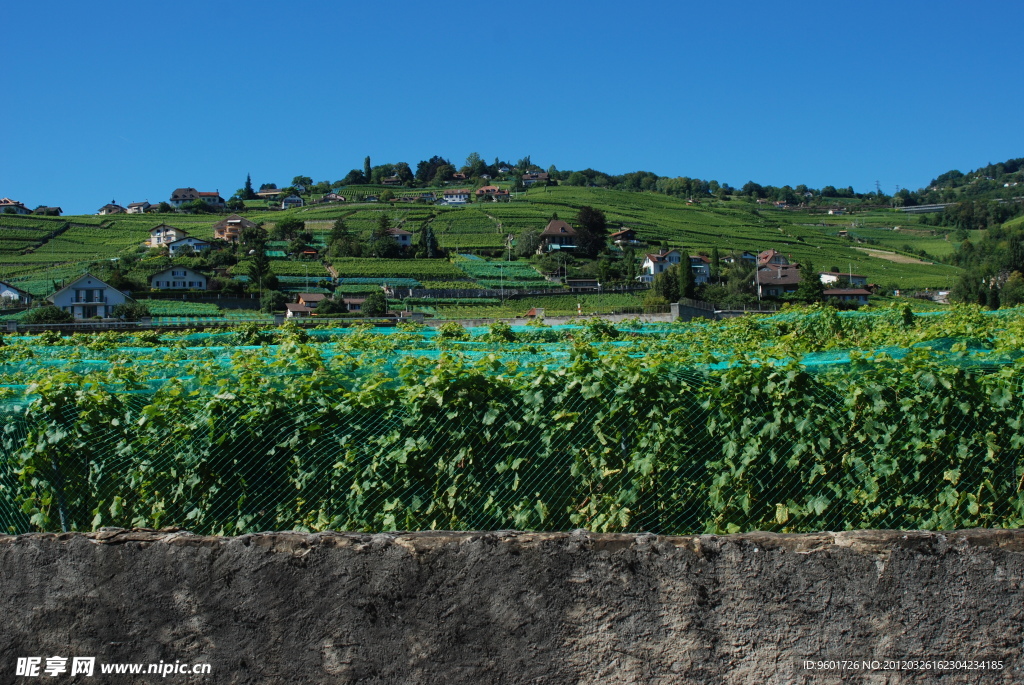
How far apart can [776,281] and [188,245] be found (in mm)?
68806

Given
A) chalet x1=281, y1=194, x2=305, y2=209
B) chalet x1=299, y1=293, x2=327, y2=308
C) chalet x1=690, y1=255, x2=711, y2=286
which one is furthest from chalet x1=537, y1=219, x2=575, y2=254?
chalet x1=281, y1=194, x2=305, y2=209

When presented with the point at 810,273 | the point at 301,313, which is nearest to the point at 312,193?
the point at 301,313

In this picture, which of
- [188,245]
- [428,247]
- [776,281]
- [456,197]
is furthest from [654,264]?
[456,197]

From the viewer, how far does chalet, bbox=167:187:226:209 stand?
15762 centimetres

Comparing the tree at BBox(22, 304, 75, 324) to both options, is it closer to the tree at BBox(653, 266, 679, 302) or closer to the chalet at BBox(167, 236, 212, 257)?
the tree at BBox(653, 266, 679, 302)

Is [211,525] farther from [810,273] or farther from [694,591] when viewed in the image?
[810,273]

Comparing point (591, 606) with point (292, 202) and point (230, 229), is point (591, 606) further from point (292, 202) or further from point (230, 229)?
point (292, 202)

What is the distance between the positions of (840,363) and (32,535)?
4.95 m

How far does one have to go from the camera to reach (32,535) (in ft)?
13.5

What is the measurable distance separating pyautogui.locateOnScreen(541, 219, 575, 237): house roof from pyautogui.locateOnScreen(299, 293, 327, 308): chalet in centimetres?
3748

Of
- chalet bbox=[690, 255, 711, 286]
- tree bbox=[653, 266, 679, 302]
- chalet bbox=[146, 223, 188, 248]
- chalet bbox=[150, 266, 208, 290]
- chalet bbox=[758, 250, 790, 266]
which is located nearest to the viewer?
tree bbox=[653, 266, 679, 302]

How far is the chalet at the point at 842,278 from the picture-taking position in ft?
297

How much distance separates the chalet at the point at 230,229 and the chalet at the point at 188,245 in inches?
275

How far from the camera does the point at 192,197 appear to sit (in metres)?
159
